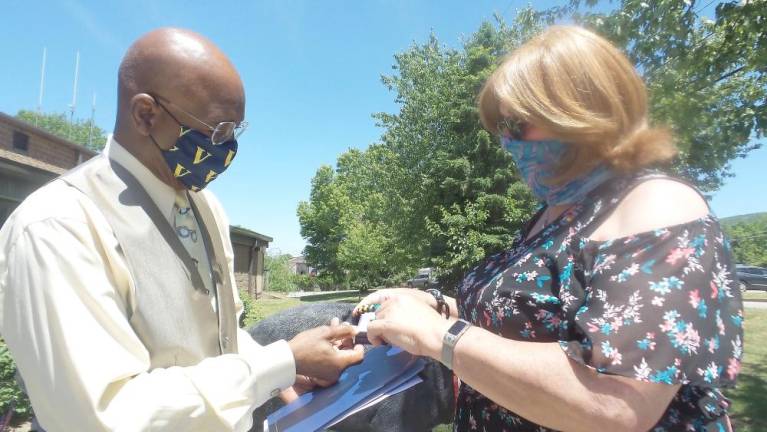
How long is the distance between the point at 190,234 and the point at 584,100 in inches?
58.1

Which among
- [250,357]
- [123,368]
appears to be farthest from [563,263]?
[123,368]

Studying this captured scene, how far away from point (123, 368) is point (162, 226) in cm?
51

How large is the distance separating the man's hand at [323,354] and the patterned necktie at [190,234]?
0.39 m

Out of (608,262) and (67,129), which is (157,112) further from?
(67,129)

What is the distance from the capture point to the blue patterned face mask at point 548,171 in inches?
61.9

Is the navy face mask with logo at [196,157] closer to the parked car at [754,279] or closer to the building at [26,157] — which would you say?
the building at [26,157]

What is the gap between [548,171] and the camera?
1670mm

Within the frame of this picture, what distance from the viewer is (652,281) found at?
1.20m

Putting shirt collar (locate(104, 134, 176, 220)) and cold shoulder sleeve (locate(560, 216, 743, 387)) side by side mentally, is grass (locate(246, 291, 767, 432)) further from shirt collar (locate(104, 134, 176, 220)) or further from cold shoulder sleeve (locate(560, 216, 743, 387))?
cold shoulder sleeve (locate(560, 216, 743, 387))

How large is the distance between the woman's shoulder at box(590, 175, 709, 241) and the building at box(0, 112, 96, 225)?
11.6 metres

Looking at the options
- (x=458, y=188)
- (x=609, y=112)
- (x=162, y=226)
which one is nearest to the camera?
(x=609, y=112)

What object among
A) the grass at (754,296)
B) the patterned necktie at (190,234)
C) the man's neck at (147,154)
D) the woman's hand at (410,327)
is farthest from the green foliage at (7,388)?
the grass at (754,296)

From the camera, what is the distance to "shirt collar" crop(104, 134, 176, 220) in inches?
65.4

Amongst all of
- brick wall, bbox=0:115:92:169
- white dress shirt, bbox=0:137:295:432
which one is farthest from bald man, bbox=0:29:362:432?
brick wall, bbox=0:115:92:169
